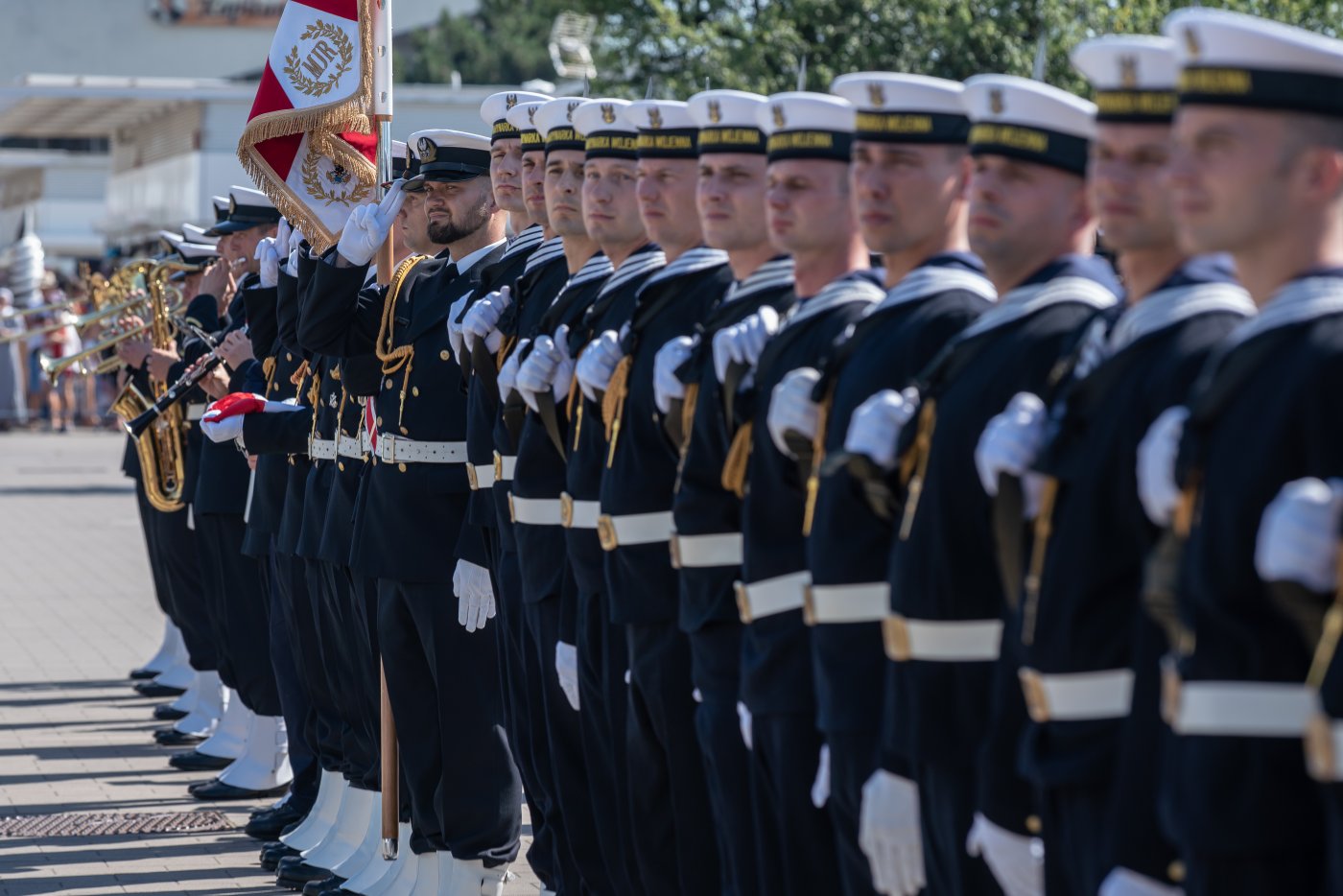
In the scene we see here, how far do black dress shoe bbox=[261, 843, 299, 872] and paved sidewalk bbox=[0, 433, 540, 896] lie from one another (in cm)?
5

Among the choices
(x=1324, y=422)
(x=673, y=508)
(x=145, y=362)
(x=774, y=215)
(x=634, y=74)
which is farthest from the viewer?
(x=634, y=74)

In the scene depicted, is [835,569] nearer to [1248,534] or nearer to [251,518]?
[1248,534]

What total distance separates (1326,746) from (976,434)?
3.55 ft

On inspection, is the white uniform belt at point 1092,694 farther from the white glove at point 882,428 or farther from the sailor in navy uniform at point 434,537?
the sailor in navy uniform at point 434,537

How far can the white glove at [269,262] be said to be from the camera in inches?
314

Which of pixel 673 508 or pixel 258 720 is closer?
pixel 673 508

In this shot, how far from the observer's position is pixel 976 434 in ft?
12.3

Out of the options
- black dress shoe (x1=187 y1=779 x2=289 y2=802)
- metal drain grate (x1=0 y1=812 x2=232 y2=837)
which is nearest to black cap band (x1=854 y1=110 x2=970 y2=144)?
metal drain grate (x1=0 y1=812 x2=232 y2=837)

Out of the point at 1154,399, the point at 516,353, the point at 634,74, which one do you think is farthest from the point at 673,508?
the point at 634,74

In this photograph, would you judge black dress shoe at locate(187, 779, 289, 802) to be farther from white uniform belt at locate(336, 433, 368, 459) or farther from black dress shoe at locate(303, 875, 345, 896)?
white uniform belt at locate(336, 433, 368, 459)

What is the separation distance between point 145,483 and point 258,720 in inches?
78.4

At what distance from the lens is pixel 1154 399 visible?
10.8ft

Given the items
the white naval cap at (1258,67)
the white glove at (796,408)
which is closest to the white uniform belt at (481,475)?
the white glove at (796,408)

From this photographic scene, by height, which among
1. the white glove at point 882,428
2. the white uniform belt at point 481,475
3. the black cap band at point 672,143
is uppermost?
the black cap band at point 672,143
